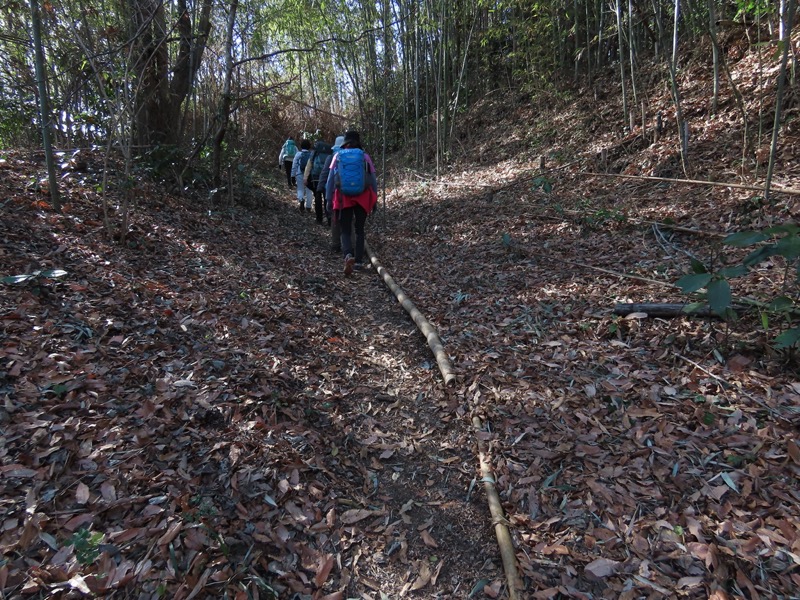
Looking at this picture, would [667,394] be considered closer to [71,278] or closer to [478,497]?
[478,497]

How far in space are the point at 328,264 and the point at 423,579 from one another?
4.58 m

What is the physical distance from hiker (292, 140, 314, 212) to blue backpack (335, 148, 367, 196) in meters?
3.25

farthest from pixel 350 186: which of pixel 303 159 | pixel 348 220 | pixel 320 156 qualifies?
pixel 303 159

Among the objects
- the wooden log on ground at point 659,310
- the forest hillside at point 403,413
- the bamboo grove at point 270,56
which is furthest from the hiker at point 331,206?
the wooden log on ground at point 659,310

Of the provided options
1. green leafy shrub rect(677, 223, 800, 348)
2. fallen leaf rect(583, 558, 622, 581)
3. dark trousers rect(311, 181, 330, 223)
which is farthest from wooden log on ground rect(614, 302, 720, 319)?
dark trousers rect(311, 181, 330, 223)

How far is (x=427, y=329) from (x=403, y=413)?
1.04 metres

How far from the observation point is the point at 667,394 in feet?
8.93

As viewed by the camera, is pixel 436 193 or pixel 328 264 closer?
pixel 328 264

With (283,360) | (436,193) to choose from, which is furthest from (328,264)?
(436,193)

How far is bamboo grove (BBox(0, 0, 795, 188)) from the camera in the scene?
500cm

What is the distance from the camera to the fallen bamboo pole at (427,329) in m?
3.31

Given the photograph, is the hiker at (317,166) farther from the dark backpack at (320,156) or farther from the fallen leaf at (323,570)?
the fallen leaf at (323,570)

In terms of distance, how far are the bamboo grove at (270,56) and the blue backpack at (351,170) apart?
126cm

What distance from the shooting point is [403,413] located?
3.05m
